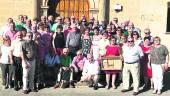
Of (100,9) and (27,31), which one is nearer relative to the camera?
(27,31)

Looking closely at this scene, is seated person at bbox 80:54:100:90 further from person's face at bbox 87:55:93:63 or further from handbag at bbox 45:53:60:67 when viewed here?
handbag at bbox 45:53:60:67

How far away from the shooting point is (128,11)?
2019 cm

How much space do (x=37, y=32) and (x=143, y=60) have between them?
3302 mm

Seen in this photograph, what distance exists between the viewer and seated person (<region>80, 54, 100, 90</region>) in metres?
15.5

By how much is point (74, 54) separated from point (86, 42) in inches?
20.8

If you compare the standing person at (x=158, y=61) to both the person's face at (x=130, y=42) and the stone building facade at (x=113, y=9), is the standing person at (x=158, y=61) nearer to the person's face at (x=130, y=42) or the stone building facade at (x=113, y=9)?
the person's face at (x=130, y=42)

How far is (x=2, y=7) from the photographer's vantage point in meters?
20.2

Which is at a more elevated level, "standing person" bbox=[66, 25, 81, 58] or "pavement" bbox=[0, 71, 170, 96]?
"standing person" bbox=[66, 25, 81, 58]

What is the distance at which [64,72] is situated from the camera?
51.3ft

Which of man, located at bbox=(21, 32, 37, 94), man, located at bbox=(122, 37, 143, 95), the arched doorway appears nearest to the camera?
man, located at bbox=(21, 32, 37, 94)

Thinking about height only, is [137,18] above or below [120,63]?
above

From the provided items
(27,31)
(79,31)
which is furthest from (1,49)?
(79,31)

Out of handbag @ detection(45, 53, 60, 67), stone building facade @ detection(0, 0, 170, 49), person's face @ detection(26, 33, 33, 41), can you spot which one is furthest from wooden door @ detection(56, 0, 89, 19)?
person's face @ detection(26, 33, 33, 41)

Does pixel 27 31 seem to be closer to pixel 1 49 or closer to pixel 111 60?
pixel 1 49
